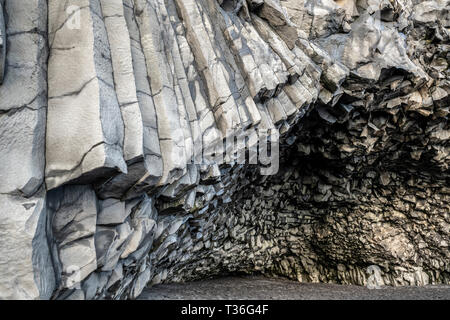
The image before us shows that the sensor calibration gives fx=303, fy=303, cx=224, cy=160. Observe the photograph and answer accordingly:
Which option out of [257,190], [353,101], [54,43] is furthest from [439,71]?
[54,43]

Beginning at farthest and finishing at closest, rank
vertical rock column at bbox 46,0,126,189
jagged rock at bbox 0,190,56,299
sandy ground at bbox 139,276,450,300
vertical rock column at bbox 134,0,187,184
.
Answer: sandy ground at bbox 139,276,450,300
vertical rock column at bbox 134,0,187,184
vertical rock column at bbox 46,0,126,189
jagged rock at bbox 0,190,56,299

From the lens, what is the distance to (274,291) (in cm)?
796

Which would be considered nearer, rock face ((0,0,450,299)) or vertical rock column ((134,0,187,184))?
rock face ((0,0,450,299))

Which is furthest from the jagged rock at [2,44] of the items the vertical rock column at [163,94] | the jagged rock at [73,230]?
the vertical rock column at [163,94]

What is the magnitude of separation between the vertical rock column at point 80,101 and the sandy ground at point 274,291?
3.62 metres

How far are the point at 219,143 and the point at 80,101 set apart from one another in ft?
6.75

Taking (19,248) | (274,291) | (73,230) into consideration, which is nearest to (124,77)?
(73,230)

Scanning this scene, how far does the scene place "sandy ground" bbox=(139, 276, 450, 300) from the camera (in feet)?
20.8

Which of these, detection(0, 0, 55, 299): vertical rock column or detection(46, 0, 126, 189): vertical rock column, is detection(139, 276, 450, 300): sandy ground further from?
detection(46, 0, 126, 189): vertical rock column

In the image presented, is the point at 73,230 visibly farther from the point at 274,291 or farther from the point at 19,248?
the point at 274,291

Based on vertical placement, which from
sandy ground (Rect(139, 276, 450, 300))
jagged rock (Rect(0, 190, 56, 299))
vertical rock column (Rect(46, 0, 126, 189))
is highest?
vertical rock column (Rect(46, 0, 126, 189))

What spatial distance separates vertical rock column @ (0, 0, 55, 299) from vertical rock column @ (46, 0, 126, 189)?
0.10m

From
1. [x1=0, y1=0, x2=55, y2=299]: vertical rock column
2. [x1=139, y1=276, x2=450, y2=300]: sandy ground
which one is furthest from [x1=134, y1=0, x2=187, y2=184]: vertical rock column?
[x1=139, y1=276, x2=450, y2=300]: sandy ground

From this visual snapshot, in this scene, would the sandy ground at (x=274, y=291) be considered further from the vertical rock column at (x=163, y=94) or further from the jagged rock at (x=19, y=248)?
the jagged rock at (x=19, y=248)
